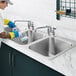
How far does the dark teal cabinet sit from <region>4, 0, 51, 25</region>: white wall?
2.21 feet

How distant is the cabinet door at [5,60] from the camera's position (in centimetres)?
186

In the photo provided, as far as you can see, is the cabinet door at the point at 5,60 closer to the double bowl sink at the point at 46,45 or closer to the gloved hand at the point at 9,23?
the double bowl sink at the point at 46,45

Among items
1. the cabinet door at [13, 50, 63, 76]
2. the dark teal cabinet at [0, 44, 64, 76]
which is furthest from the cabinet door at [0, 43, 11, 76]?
the cabinet door at [13, 50, 63, 76]

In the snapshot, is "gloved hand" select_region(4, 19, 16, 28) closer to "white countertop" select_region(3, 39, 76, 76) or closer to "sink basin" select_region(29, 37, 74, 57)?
"sink basin" select_region(29, 37, 74, 57)

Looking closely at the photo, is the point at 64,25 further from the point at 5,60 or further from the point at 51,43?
the point at 5,60

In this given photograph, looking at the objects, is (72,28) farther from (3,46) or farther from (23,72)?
(3,46)

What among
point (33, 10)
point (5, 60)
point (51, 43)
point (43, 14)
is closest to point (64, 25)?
point (51, 43)

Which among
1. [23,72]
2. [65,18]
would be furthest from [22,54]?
[65,18]

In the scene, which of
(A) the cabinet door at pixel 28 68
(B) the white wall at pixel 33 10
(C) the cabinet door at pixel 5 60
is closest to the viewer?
(A) the cabinet door at pixel 28 68

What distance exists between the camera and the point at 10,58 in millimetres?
1828

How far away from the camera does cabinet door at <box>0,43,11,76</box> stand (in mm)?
1859

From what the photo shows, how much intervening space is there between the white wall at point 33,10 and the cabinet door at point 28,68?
2.34 feet

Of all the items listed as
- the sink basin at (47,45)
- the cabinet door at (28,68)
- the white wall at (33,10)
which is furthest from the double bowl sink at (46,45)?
the white wall at (33,10)

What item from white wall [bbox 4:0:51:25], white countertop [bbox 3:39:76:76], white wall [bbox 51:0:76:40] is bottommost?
white countertop [bbox 3:39:76:76]
